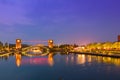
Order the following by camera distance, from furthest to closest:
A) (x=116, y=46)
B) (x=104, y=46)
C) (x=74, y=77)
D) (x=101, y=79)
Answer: (x=104, y=46) < (x=116, y=46) < (x=74, y=77) < (x=101, y=79)

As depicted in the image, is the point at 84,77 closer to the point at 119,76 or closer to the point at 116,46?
the point at 119,76

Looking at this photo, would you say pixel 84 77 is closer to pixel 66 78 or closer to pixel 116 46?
pixel 66 78

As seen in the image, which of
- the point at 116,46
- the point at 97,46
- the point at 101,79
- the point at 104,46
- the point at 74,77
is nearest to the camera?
the point at 101,79

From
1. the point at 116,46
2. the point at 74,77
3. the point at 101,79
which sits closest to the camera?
the point at 101,79

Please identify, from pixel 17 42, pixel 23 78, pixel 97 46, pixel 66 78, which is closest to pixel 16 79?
pixel 23 78

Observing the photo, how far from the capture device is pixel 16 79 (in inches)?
1055

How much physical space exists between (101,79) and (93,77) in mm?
1266

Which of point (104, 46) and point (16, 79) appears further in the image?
point (104, 46)

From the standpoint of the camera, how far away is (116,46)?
7638 cm

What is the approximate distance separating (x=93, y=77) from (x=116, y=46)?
51.7 meters

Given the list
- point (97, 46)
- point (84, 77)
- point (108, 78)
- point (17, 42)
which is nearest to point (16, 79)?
point (84, 77)

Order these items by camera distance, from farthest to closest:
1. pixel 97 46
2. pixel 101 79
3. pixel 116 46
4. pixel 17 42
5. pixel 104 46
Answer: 1. pixel 17 42
2. pixel 97 46
3. pixel 104 46
4. pixel 116 46
5. pixel 101 79

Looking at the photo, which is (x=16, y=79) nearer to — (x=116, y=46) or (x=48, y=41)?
(x=116, y=46)

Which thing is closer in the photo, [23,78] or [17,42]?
[23,78]
